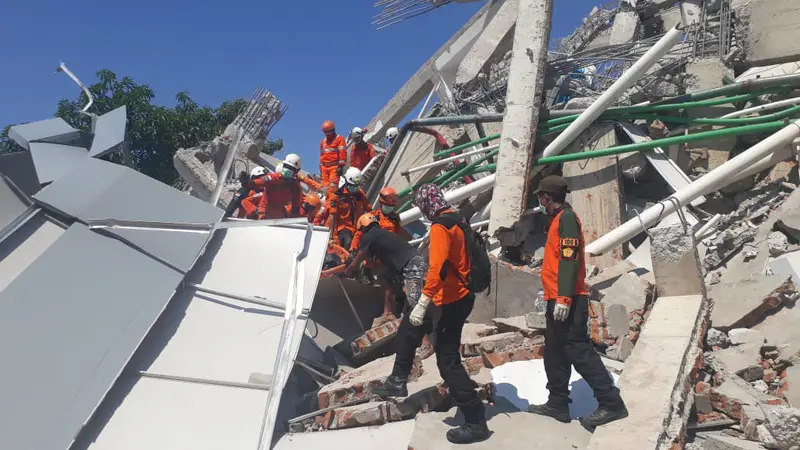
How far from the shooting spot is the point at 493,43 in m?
9.29

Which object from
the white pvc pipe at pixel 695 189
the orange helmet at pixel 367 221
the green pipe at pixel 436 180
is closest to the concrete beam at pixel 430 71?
the green pipe at pixel 436 180

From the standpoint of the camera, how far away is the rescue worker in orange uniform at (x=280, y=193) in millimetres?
7574

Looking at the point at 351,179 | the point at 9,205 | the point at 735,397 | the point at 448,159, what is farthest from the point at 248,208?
the point at 735,397

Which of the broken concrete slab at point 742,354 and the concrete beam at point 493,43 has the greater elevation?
the concrete beam at point 493,43

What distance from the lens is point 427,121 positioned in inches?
314

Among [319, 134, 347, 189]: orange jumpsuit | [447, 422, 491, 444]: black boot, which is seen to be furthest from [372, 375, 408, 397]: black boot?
[319, 134, 347, 189]: orange jumpsuit

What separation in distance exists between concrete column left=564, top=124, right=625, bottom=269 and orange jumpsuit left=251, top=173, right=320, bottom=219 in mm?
3303

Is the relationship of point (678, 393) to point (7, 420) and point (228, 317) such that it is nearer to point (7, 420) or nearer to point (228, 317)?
point (228, 317)

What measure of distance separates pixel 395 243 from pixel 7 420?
2.54m

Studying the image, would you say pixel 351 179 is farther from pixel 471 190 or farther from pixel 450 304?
pixel 450 304

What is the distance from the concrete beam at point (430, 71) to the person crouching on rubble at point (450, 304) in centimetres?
748

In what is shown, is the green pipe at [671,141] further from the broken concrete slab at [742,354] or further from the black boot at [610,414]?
the black boot at [610,414]

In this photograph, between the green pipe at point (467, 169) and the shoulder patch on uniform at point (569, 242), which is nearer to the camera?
the shoulder patch on uniform at point (569, 242)

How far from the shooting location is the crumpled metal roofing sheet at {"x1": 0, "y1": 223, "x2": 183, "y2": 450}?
10.9ft
